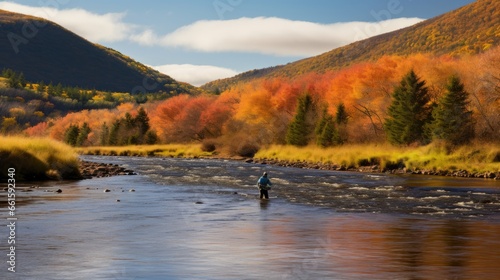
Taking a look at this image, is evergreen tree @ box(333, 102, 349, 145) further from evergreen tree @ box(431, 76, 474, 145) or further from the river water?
the river water

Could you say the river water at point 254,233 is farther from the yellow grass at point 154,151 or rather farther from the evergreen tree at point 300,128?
the yellow grass at point 154,151

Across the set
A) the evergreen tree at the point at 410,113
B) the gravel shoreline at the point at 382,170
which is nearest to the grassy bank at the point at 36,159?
the gravel shoreline at the point at 382,170

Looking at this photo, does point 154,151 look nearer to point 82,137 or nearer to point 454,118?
point 82,137

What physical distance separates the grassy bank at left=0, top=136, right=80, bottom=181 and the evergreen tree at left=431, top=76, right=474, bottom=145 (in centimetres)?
3357

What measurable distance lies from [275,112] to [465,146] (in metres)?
46.5

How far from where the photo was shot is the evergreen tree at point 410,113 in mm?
68188

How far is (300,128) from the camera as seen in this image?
282 ft

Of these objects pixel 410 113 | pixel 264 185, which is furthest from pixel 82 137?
pixel 264 185

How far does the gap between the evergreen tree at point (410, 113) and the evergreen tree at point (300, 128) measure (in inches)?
655

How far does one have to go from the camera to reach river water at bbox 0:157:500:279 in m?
14.9

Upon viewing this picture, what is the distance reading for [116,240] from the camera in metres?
19.1

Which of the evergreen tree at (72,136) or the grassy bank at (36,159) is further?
the evergreen tree at (72,136)

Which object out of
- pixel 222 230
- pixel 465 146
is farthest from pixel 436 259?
pixel 465 146

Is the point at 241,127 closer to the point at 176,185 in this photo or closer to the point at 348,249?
the point at 176,185
